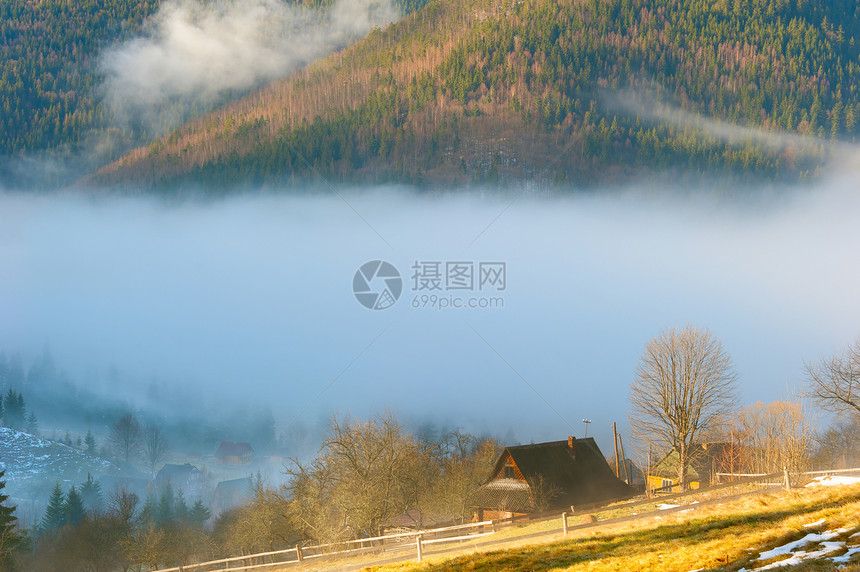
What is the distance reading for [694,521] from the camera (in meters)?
27.3

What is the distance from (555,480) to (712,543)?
44716 mm

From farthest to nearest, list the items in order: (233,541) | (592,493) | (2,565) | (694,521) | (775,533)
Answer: (233,541), (2,565), (592,493), (694,521), (775,533)

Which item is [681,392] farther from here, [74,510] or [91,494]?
[91,494]

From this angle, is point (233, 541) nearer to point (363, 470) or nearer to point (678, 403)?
point (363, 470)

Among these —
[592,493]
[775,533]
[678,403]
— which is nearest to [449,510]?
[592,493]

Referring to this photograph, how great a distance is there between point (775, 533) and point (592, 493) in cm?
4755

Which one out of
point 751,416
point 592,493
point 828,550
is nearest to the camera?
point 828,550

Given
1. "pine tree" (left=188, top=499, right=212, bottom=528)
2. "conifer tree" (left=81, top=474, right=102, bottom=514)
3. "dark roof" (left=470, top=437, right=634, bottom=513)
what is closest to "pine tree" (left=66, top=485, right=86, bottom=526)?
"pine tree" (left=188, top=499, right=212, bottom=528)

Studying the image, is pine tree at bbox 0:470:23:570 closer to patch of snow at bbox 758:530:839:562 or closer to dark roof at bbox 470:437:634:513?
dark roof at bbox 470:437:634:513

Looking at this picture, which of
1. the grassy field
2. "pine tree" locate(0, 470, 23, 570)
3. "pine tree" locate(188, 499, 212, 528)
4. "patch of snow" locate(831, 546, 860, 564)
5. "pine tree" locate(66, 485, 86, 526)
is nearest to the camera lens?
"patch of snow" locate(831, 546, 860, 564)

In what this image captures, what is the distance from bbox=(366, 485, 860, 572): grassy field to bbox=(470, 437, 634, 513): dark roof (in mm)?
32300

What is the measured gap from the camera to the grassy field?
18750mm

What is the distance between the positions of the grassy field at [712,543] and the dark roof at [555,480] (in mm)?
32300

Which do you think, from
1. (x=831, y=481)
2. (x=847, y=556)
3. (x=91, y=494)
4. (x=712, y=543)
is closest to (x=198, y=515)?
(x=91, y=494)
